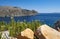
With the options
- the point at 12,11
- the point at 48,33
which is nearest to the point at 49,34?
the point at 48,33

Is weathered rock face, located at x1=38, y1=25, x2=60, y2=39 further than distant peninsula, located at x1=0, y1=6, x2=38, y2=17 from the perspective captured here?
→ No

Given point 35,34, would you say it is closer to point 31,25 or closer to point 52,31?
point 52,31

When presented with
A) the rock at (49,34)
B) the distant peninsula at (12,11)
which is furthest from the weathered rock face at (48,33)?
the distant peninsula at (12,11)

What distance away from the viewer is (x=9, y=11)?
13350 cm

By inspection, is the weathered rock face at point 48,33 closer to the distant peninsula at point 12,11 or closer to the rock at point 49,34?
the rock at point 49,34

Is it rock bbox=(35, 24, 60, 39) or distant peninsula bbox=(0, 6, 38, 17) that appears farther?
distant peninsula bbox=(0, 6, 38, 17)

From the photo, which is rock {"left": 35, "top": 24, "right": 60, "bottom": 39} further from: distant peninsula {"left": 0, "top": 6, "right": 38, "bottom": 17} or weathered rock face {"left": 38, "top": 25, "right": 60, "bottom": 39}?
distant peninsula {"left": 0, "top": 6, "right": 38, "bottom": 17}

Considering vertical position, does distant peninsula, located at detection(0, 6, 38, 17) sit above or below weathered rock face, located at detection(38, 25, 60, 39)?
below

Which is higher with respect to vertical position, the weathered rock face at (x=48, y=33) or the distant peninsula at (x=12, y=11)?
the weathered rock face at (x=48, y=33)

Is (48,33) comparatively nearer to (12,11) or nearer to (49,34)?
(49,34)

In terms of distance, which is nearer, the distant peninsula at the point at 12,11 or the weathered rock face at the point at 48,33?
the weathered rock face at the point at 48,33

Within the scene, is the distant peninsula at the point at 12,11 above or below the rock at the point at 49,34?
below

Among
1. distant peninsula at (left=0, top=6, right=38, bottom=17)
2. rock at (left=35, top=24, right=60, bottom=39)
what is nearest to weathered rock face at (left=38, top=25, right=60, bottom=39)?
rock at (left=35, top=24, right=60, bottom=39)

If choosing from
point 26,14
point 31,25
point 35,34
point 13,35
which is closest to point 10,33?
point 13,35
